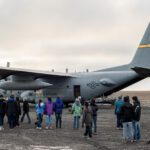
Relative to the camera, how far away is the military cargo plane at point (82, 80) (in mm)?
36250

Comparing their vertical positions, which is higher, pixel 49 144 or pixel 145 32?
pixel 145 32

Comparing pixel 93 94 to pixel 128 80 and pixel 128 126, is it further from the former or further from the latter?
pixel 128 126

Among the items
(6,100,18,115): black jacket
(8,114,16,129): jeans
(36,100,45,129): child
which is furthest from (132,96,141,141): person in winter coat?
(8,114,16,129): jeans

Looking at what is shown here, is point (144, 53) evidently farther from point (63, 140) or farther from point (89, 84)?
point (63, 140)

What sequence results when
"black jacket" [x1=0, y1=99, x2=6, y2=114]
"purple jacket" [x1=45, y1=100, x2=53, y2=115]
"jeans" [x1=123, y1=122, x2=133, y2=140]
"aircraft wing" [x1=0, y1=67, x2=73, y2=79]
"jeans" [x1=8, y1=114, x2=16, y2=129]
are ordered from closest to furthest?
"jeans" [x1=123, y1=122, x2=133, y2=140] → "black jacket" [x1=0, y1=99, x2=6, y2=114] → "jeans" [x1=8, y1=114, x2=16, y2=129] → "purple jacket" [x1=45, y1=100, x2=53, y2=115] → "aircraft wing" [x1=0, y1=67, x2=73, y2=79]

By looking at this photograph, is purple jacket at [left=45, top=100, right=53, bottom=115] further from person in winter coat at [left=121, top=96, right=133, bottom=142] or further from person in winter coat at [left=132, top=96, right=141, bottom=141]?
person in winter coat at [left=132, top=96, right=141, bottom=141]

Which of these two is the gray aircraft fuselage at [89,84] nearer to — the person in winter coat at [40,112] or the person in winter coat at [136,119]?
the person in winter coat at [40,112]

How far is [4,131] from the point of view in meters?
17.7

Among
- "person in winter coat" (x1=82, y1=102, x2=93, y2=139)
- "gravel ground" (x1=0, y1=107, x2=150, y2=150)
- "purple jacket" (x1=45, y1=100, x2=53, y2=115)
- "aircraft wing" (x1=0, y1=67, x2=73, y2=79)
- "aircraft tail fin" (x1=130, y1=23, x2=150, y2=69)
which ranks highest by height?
"aircraft tail fin" (x1=130, y1=23, x2=150, y2=69)

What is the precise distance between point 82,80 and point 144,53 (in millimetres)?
7358

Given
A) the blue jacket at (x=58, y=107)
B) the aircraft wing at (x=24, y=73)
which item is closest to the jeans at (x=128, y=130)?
the blue jacket at (x=58, y=107)

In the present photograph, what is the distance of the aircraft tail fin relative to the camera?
1416 inches

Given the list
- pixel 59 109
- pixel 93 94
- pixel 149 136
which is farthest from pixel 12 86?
pixel 149 136

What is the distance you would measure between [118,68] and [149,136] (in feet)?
73.8
